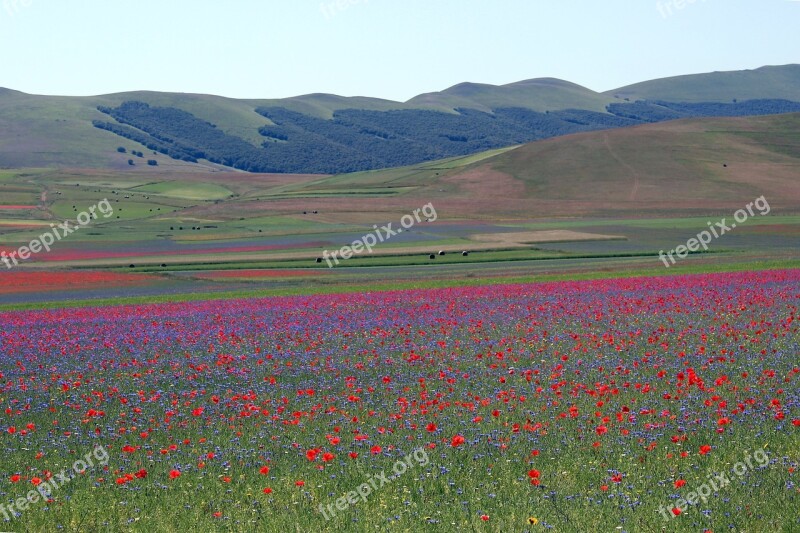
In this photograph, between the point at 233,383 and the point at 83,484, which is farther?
the point at 233,383

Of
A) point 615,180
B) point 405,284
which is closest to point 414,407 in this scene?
point 405,284

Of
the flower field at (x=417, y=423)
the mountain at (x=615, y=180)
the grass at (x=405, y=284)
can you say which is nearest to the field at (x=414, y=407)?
the flower field at (x=417, y=423)

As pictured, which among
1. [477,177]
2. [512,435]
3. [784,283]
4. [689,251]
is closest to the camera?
[512,435]

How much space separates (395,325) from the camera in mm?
23844

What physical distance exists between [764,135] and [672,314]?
6145 inches

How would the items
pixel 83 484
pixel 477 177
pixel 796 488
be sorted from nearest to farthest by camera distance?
pixel 796 488
pixel 83 484
pixel 477 177

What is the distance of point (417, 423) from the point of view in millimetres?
13406

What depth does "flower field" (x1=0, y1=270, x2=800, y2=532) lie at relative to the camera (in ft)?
32.4

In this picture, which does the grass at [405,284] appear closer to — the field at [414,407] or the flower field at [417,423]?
the field at [414,407]

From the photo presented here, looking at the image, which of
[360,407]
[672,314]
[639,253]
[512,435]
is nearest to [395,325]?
[672,314]

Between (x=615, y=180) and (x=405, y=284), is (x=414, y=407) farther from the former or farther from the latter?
(x=615, y=180)

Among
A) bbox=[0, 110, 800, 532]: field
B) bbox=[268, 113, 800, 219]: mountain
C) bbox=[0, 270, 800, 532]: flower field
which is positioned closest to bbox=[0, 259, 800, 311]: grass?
bbox=[0, 110, 800, 532]: field

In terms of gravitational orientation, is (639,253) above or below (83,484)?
below

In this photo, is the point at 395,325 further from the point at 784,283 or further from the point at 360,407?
the point at 784,283
